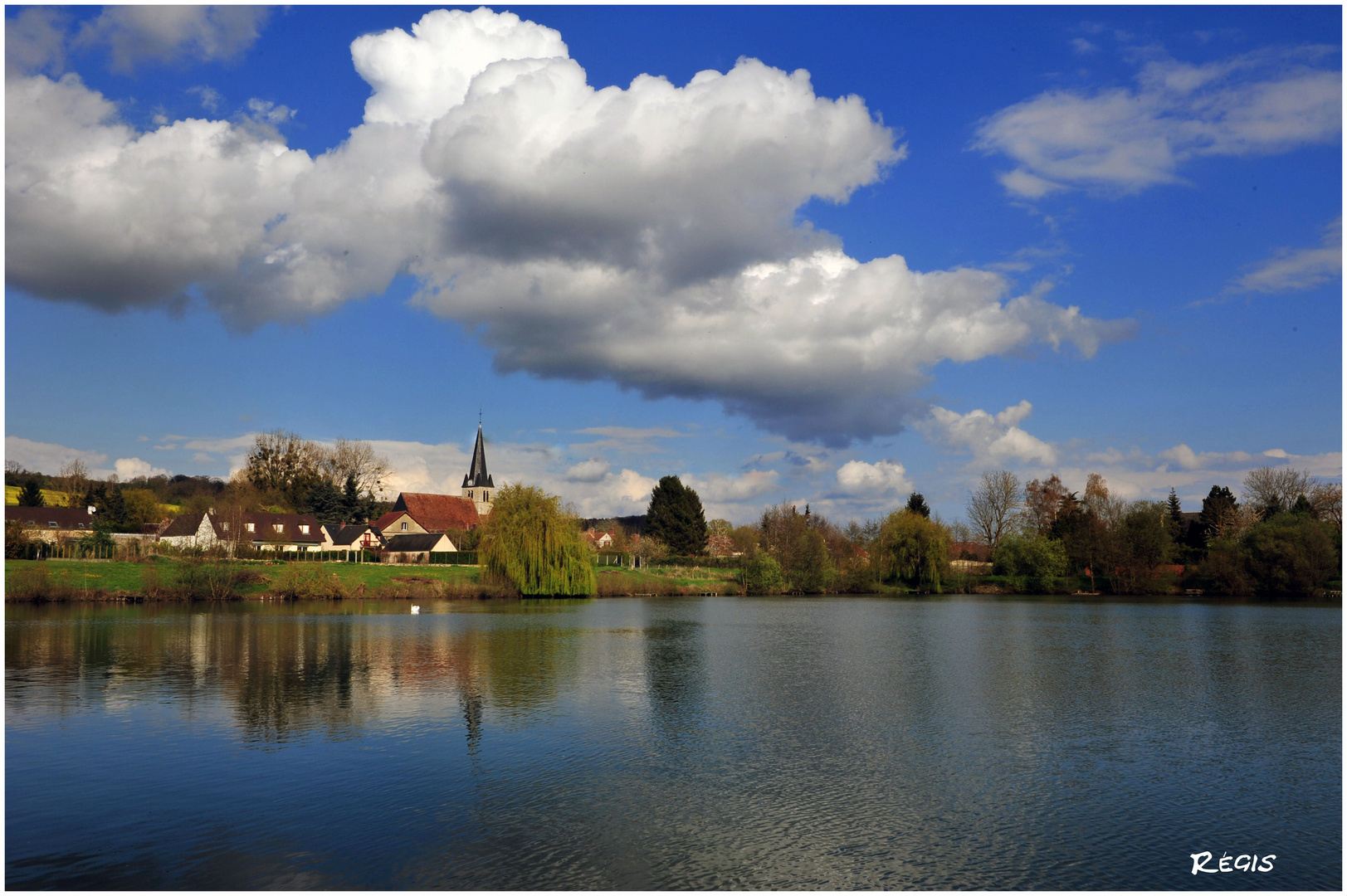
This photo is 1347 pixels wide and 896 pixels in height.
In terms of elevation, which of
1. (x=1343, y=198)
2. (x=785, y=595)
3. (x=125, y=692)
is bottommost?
(x=785, y=595)

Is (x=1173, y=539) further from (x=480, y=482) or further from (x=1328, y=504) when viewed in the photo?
(x=480, y=482)

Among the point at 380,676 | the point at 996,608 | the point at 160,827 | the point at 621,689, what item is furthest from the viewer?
the point at 996,608

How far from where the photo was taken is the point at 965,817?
10875 mm

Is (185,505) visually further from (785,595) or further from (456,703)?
(456,703)

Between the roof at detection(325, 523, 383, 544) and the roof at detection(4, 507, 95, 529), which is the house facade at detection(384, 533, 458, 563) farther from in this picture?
the roof at detection(4, 507, 95, 529)

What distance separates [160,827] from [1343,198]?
17024mm

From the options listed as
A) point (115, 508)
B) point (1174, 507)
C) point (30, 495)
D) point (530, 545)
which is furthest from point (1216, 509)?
point (30, 495)

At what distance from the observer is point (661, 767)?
13.1m

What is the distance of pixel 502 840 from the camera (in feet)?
32.4

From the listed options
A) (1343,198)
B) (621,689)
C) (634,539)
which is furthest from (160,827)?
(634,539)

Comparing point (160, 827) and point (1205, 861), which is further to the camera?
point (160, 827)

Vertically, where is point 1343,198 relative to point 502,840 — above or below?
above

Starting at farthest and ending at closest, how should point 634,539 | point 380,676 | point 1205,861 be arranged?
point 634,539 → point 380,676 → point 1205,861

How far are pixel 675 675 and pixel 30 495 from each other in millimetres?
91947
